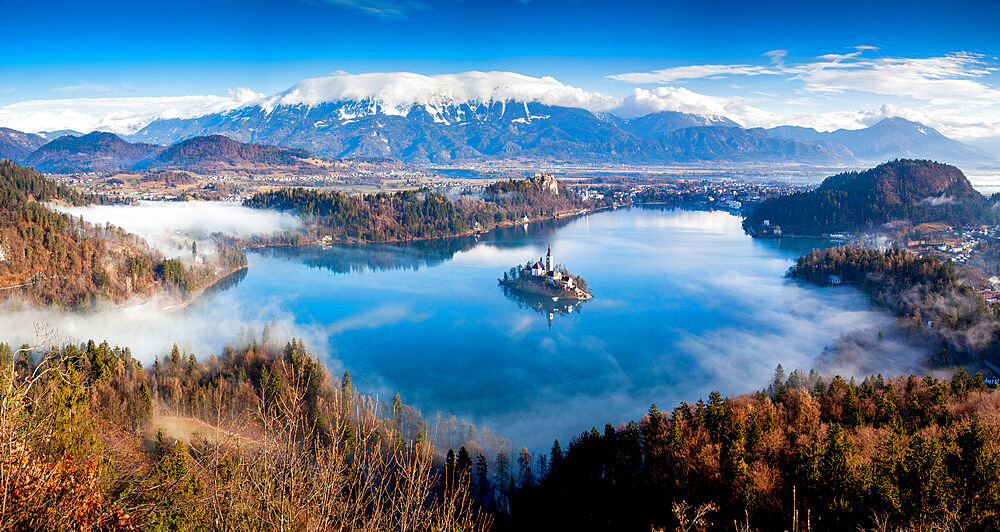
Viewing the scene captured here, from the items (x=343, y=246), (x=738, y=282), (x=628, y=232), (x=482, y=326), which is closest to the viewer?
(x=482, y=326)

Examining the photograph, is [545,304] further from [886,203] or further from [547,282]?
[886,203]

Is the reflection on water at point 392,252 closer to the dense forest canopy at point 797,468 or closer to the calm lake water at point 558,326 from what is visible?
the calm lake water at point 558,326

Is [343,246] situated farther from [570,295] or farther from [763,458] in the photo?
[763,458]

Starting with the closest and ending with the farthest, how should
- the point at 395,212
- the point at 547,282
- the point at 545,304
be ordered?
the point at 545,304, the point at 547,282, the point at 395,212

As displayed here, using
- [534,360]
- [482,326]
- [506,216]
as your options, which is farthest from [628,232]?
[534,360]

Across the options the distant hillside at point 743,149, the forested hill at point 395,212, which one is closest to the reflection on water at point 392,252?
the forested hill at point 395,212

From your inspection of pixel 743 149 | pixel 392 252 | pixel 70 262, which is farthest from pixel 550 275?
pixel 743 149

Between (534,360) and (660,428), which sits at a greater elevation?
(660,428)
